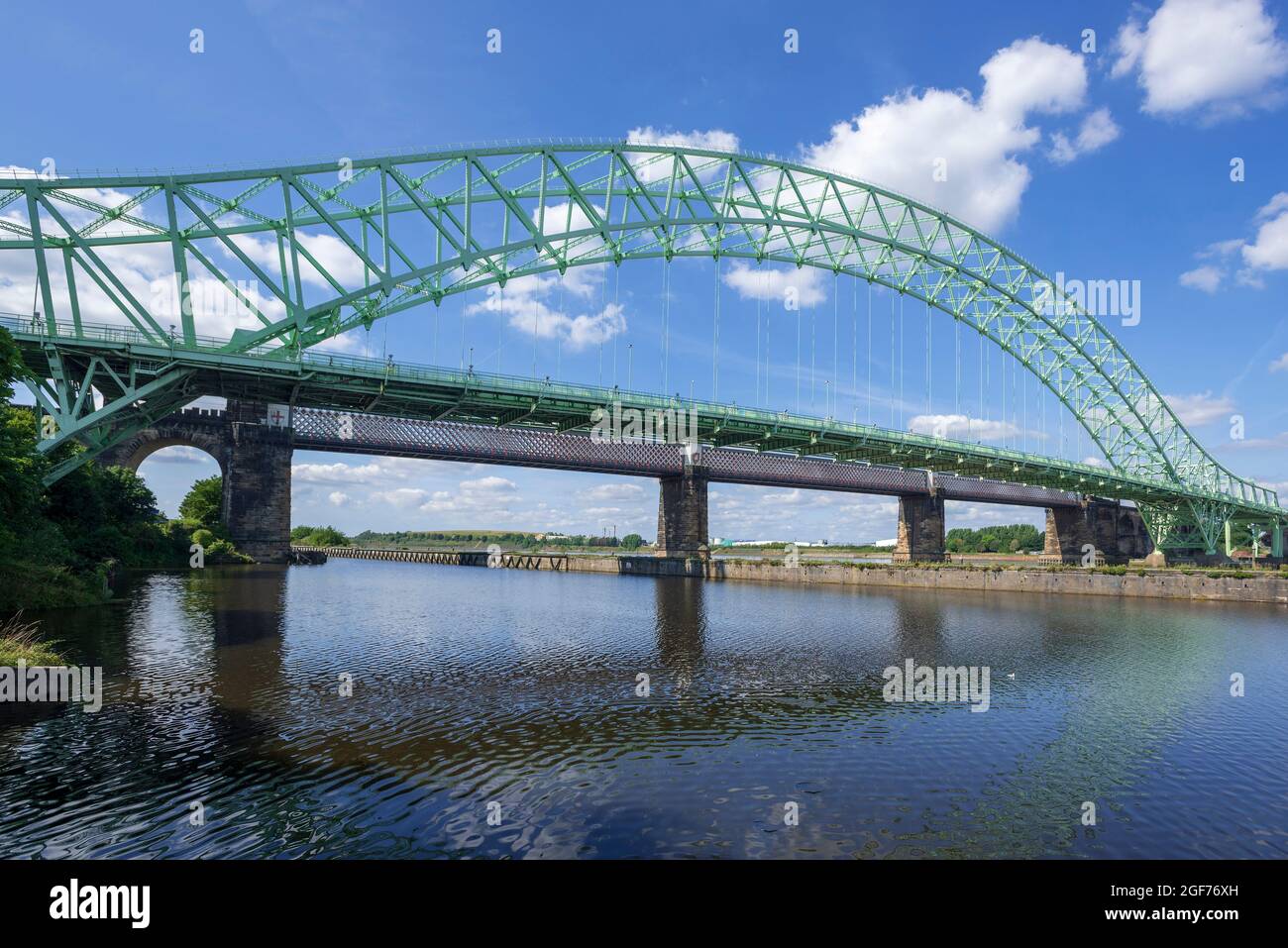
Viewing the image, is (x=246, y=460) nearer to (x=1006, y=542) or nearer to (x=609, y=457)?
(x=609, y=457)

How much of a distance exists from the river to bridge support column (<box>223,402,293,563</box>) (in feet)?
151

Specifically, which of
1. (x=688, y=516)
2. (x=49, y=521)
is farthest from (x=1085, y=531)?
(x=49, y=521)

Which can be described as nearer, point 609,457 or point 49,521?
point 49,521

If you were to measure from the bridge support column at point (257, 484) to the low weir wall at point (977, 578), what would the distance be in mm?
41509

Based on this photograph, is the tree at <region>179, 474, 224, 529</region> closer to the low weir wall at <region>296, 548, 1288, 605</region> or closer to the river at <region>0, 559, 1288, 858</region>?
the low weir wall at <region>296, 548, 1288, 605</region>

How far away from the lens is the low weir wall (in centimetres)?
5603

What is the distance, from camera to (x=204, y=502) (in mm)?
90000

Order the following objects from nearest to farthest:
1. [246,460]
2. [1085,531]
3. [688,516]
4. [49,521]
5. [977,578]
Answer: [49,521]
[977,578]
[246,460]
[688,516]
[1085,531]

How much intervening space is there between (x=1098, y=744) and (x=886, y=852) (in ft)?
28.4

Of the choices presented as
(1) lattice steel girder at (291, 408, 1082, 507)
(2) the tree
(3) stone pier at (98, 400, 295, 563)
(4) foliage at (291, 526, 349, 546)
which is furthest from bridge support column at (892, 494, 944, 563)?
(4) foliage at (291, 526, 349, 546)

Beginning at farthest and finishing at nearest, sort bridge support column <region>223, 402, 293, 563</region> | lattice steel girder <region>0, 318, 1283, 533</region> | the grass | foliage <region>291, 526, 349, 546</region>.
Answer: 1. foliage <region>291, 526, 349, 546</region>
2. bridge support column <region>223, 402, 293, 563</region>
3. lattice steel girder <region>0, 318, 1283, 533</region>
4. the grass

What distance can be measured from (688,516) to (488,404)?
34836 mm

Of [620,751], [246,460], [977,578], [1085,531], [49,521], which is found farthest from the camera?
[1085,531]

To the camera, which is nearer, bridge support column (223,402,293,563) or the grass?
the grass
